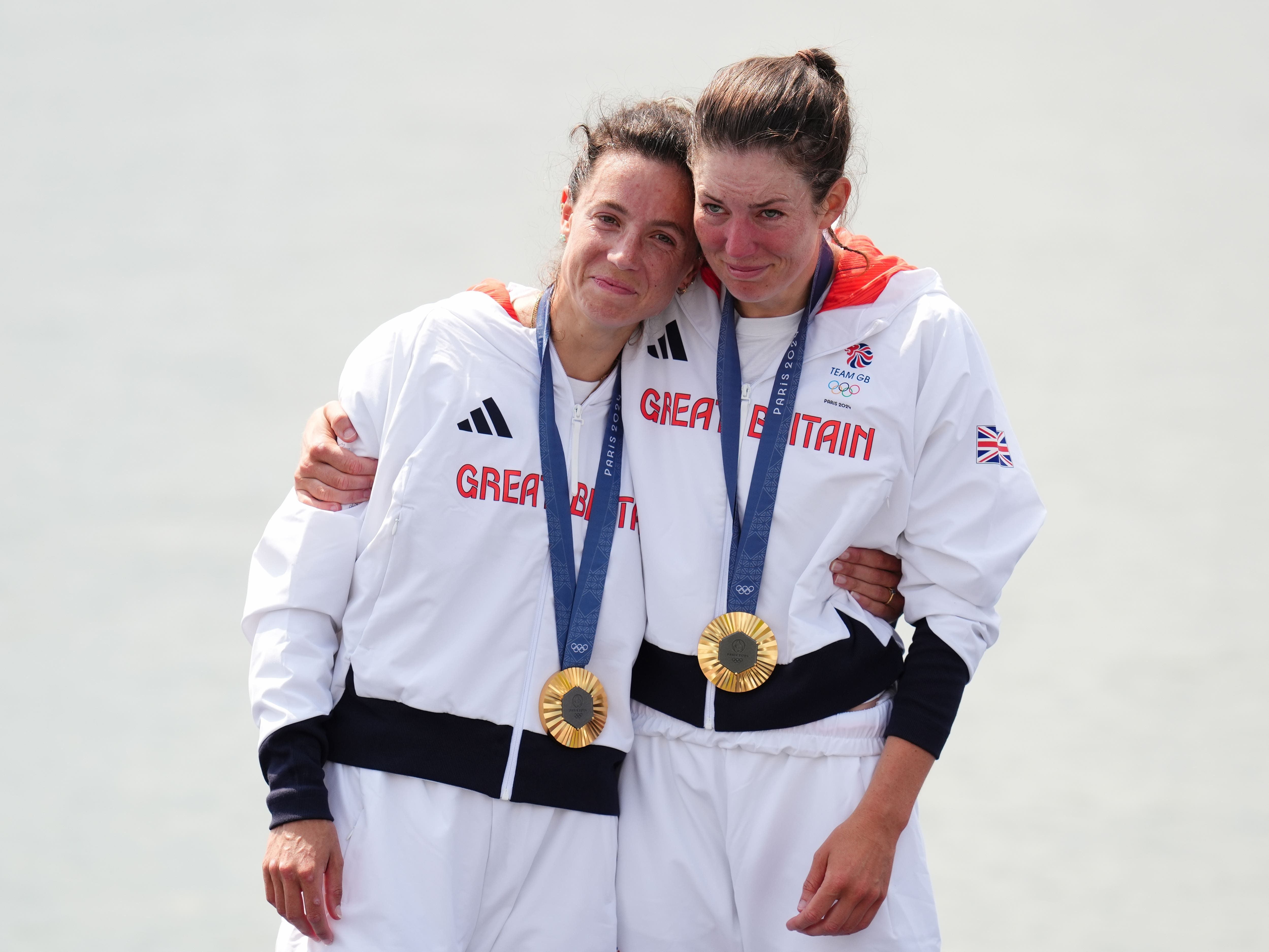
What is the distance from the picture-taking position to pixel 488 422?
6.89ft

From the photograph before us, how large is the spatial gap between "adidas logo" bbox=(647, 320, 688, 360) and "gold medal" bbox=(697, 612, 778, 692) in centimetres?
45

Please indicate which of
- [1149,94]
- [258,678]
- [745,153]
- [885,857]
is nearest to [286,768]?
[258,678]

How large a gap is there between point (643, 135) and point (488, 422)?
0.53 m

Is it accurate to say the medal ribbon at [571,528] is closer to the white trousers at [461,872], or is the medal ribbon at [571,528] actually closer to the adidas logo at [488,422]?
the adidas logo at [488,422]

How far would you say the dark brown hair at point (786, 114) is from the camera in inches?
76.9

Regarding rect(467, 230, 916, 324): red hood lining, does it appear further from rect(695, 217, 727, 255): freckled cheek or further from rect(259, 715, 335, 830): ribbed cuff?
rect(259, 715, 335, 830): ribbed cuff

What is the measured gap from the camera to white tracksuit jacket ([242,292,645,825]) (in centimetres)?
202

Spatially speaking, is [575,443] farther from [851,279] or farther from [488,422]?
[851,279]

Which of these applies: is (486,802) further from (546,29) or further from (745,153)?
(546,29)

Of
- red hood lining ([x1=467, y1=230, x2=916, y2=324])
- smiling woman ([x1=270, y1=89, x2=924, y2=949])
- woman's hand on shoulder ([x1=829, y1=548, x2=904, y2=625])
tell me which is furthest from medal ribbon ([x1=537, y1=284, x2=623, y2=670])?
woman's hand on shoulder ([x1=829, y1=548, x2=904, y2=625])

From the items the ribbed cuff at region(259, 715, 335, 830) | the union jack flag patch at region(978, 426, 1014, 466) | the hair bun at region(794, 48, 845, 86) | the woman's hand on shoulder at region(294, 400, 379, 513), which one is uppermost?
the hair bun at region(794, 48, 845, 86)

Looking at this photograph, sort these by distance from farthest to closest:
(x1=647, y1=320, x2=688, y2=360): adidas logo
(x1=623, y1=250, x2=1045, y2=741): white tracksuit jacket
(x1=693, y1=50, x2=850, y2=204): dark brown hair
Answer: (x1=647, y1=320, x2=688, y2=360): adidas logo
(x1=623, y1=250, x2=1045, y2=741): white tracksuit jacket
(x1=693, y1=50, x2=850, y2=204): dark brown hair

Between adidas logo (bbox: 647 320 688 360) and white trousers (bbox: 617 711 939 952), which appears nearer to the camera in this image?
white trousers (bbox: 617 711 939 952)

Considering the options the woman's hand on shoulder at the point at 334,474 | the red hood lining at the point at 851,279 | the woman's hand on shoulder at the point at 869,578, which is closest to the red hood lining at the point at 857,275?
the red hood lining at the point at 851,279
